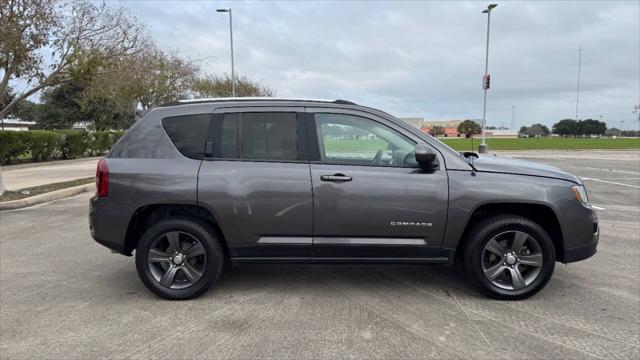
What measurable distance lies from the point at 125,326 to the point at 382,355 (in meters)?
2.11

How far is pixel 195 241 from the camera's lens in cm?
411

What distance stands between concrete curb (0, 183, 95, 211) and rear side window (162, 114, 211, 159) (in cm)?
684

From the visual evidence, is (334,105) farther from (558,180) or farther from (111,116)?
(111,116)

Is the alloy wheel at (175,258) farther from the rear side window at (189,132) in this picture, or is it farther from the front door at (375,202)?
the front door at (375,202)

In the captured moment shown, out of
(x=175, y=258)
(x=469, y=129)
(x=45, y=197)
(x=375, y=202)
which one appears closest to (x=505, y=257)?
(x=375, y=202)

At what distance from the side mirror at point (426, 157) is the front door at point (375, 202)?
6cm

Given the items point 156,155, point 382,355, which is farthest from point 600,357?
point 156,155

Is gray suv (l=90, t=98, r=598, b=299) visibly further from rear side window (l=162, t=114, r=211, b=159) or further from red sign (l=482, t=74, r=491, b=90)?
red sign (l=482, t=74, r=491, b=90)

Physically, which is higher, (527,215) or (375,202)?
(375,202)

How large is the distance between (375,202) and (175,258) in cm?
194

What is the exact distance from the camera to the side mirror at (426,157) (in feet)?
12.6

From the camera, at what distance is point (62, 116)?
47.0 m

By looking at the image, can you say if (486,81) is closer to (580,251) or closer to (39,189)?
(39,189)

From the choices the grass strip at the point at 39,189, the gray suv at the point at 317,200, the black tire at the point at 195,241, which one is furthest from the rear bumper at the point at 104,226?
the grass strip at the point at 39,189
